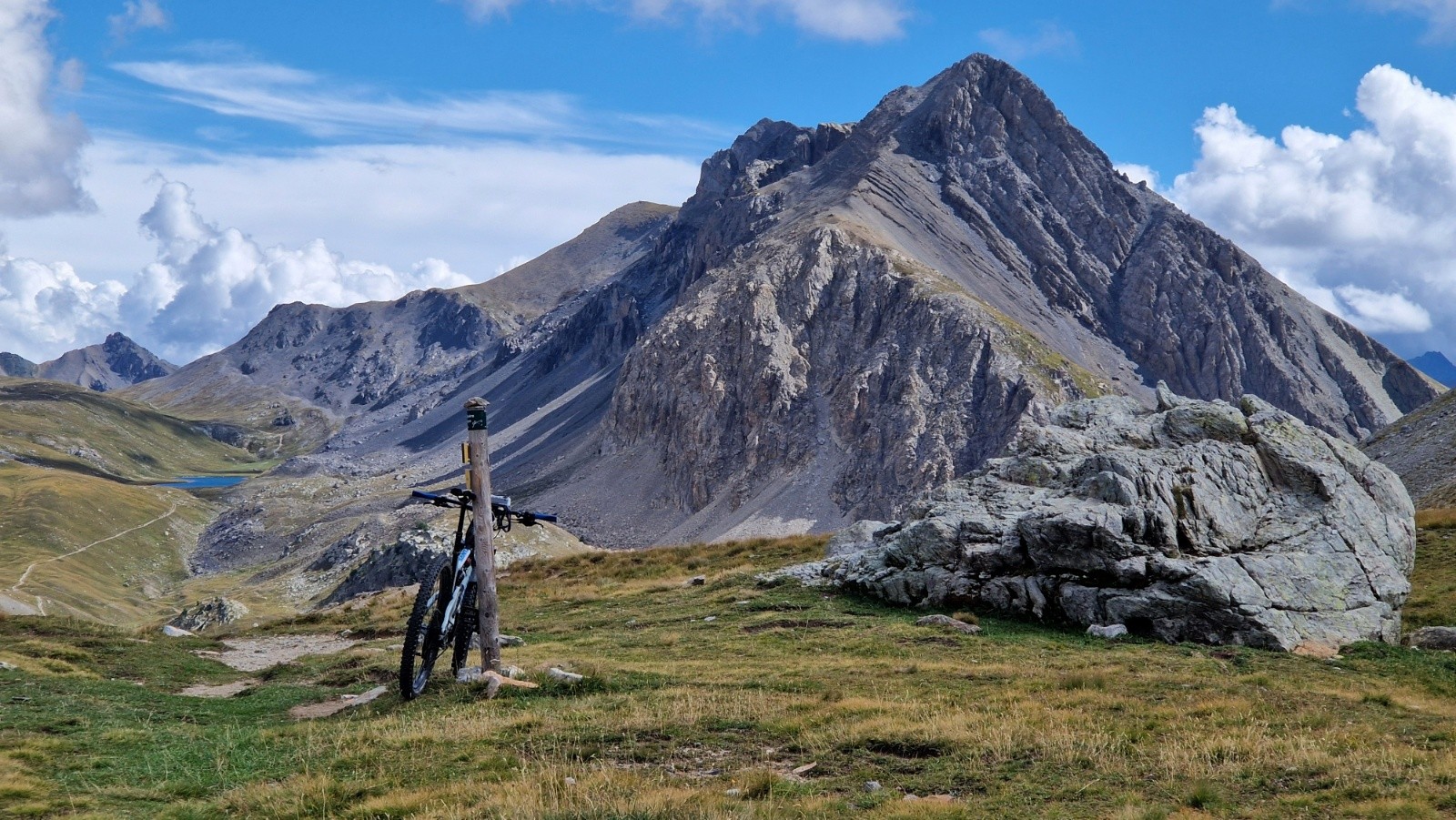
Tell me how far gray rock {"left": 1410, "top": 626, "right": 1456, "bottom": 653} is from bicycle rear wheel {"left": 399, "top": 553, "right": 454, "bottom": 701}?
77.3 feet

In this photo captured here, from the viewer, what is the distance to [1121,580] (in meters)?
25.9

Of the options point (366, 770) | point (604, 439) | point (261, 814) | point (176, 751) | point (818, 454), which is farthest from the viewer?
point (604, 439)

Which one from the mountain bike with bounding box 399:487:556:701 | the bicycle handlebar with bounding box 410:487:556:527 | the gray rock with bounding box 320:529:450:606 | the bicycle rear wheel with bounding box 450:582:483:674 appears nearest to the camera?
the mountain bike with bounding box 399:487:556:701

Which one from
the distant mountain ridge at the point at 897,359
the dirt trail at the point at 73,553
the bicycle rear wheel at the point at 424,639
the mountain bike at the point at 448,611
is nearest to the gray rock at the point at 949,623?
the mountain bike at the point at 448,611

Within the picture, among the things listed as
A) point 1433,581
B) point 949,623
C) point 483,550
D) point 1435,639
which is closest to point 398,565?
point 949,623

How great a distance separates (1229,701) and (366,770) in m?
13.5

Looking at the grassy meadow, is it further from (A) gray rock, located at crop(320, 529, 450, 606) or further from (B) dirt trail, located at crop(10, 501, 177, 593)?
(B) dirt trail, located at crop(10, 501, 177, 593)

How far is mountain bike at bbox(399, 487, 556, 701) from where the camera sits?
17.0 metres

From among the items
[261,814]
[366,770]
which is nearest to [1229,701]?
[366,770]

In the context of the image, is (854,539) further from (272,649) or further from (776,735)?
(776,735)

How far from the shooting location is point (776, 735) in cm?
1402

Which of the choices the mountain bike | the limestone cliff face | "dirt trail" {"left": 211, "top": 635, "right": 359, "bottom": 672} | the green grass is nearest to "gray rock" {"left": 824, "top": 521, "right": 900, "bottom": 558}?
the green grass

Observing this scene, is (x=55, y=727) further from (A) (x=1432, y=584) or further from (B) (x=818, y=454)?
(B) (x=818, y=454)

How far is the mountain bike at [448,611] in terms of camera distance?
55.9 ft
